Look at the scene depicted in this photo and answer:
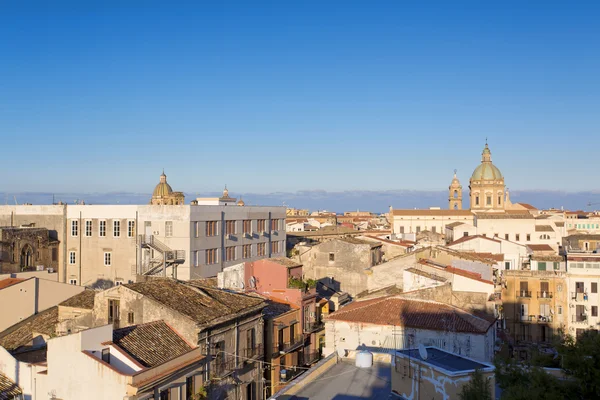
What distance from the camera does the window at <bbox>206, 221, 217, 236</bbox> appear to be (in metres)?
45.2

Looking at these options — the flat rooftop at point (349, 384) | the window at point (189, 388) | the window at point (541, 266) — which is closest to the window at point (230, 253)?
the window at point (541, 266)

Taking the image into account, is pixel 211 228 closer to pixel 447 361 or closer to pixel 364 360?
pixel 364 360

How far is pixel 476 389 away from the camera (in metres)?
13.7

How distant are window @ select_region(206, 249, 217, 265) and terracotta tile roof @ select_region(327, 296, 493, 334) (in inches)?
649

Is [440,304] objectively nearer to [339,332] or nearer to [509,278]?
[339,332]

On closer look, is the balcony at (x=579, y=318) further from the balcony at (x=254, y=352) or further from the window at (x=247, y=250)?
the balcony at (x=254, y=352)

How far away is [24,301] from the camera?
3120cm

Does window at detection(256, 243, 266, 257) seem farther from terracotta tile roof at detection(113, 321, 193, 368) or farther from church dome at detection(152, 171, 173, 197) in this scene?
church dome at detection(152, 171, 173, 197)

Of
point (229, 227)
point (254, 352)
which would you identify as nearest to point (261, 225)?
point (229, 227)

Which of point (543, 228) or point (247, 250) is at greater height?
point (543, 228)

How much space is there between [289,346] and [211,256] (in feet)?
52.3

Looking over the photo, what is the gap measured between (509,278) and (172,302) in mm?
32546

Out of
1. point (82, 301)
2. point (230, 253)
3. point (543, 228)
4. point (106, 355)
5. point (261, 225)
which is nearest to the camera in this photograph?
point (106, 355)

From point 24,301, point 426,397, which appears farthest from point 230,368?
point 24,301
